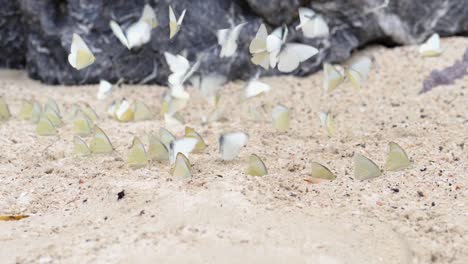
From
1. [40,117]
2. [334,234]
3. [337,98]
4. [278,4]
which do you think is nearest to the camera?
[334,234]

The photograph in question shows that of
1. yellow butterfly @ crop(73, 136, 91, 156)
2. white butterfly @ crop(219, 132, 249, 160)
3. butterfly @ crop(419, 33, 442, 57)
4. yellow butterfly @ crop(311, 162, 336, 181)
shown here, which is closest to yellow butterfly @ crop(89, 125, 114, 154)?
yellow butterfly @ crop(73, 136, 91, 156)

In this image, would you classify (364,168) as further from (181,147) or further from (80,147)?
(80,147)

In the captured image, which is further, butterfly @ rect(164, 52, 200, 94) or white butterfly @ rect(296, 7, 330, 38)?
white butterfly @ rect(296, 7, 330, 38)

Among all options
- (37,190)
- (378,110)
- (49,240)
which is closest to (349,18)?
(378,110)

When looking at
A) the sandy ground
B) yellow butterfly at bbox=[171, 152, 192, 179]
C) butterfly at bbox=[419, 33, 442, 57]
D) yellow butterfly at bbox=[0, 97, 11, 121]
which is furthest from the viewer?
butterfly at bbox=[419, 33, 442, 57]

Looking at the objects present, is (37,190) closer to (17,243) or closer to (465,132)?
(17,243)

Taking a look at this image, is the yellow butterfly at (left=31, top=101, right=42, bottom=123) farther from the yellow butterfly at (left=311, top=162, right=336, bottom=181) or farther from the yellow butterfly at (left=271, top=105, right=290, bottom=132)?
the yellow butterfly at (left=311, top=162, right=336, bottom=181)
